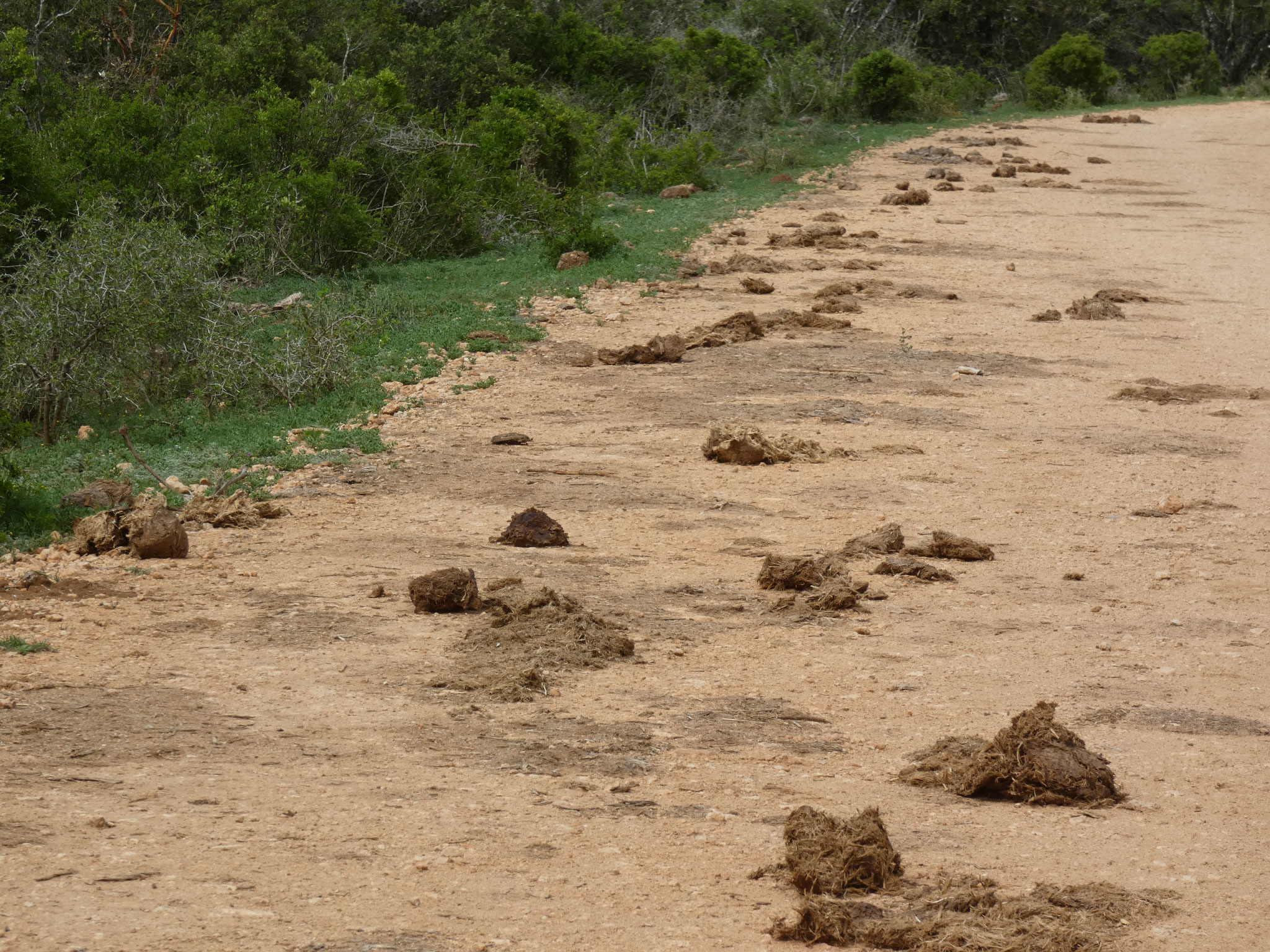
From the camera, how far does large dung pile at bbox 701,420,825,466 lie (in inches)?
288

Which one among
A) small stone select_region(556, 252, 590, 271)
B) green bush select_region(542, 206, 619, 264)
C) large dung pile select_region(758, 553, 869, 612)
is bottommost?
large dung pile select_region(758, 553, 869, 612)

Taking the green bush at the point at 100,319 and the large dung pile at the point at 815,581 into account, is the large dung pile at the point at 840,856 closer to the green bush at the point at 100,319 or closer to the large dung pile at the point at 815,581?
the large dung pile at the point at 815,581

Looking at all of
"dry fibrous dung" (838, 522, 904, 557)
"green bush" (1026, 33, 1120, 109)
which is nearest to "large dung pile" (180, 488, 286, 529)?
"dry fibrous dung" (838, 522, 904, 557)

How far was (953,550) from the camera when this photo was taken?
5883mm

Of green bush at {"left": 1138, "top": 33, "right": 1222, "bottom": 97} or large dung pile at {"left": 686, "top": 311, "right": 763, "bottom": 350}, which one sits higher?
green bush at {"left": 1138, "top": 33, "right": 1222, "bottom": 97}

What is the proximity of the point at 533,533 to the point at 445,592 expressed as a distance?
3.13ft

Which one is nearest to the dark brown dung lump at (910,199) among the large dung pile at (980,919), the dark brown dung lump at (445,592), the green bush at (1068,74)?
the dark brown dung lump at (445,592)

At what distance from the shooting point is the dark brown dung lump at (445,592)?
5.12 metres

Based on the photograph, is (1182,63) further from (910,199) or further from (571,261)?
(571,261)

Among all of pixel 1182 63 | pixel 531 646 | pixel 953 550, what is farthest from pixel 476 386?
pixel 1182 63

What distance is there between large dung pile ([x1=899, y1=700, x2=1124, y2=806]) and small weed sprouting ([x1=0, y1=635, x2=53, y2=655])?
280 centimetres

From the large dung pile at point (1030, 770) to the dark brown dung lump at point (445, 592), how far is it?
186 cm

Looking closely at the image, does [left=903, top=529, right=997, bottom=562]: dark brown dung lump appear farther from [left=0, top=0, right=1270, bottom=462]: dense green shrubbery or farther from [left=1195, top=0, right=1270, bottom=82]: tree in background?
[left=1195, top=0, right=1270, bottom=82]: tree in background

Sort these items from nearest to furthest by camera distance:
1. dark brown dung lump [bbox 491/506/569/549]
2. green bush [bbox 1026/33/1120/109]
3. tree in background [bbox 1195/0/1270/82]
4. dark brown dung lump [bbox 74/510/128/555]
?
dark brown dung lump [bbox 74/510/128/555] < dark brown dung lump [bbox 491/506/569/549] < green bush [bbox 1026/33/1120/109] < tree in background [bbox 1195/0/1270/82]
